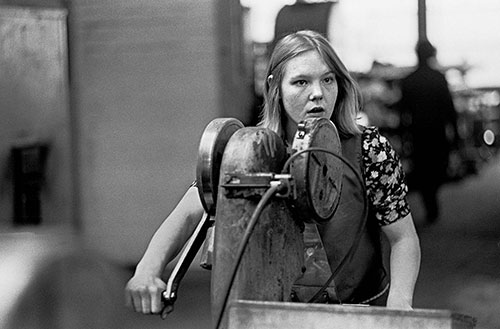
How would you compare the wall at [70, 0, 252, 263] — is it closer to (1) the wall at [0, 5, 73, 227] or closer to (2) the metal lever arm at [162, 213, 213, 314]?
(1) the wall at [0, 5, 73, 227]

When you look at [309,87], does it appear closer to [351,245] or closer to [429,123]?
[351,245]

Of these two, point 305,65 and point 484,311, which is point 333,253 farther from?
point 484,311

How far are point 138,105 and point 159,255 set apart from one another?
278 centimetres

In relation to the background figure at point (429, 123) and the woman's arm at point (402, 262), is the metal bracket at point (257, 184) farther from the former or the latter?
the background figure at point (429, 123)

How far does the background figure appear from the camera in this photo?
4.37 metres

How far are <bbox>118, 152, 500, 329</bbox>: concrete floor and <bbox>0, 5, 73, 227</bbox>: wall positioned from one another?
64.1 inches

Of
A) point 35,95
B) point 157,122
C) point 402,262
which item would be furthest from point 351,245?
point 35,95

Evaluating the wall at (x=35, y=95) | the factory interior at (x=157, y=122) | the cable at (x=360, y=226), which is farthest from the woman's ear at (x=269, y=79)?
the wall at (x=35, y=95)

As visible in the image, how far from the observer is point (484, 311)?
443 centimetres

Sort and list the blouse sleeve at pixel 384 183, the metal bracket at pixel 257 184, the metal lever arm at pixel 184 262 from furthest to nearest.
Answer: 1. the blouse sleeve at pixel 384 183
2. the metal lever arm at pixel 184 262
3. the metal bracket at pixel 257 184

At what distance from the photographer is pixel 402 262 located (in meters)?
2.18

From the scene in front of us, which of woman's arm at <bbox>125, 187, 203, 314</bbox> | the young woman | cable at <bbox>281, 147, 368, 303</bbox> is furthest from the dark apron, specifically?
woman's arm at <bbox>125, 187, 203, 314</bbox>

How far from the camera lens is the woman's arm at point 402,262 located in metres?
2.14

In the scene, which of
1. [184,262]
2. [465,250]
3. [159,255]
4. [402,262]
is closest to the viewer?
[184,262]
